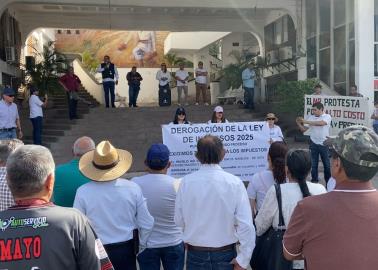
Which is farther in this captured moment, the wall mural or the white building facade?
the wall mural

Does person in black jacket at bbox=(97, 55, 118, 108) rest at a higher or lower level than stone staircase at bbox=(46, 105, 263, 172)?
higher

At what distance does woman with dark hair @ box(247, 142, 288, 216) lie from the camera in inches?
148

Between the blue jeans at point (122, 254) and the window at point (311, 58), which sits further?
the window at point (311, 58)

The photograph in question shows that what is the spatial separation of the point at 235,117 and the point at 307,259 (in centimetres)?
1456

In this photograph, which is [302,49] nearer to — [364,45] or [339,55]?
[339,55]

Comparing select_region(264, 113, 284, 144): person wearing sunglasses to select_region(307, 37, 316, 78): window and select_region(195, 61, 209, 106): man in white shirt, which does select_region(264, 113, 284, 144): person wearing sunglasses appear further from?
select_region(195, 61, 209, 106): man in white shirt

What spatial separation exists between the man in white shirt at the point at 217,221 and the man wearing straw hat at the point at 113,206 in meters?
0.38

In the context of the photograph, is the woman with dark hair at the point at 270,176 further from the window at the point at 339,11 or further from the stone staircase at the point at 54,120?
the window at the point at 339,11

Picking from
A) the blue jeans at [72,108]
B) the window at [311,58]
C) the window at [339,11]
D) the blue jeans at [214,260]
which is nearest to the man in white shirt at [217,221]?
the blue jeans at [214,260]

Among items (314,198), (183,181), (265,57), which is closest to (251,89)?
(265,57)

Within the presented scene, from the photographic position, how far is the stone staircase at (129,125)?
14.2 m

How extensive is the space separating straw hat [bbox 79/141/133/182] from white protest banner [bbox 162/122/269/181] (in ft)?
14.4

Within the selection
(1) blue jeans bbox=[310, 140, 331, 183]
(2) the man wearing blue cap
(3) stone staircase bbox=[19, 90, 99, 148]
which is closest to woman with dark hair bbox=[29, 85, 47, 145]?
(3) stone staircase bbox=[19, 90, 99, 148]

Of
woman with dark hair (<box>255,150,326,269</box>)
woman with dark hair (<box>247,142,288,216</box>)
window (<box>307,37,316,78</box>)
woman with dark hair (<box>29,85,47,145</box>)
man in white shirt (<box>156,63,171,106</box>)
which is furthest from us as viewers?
man in white shirt (<box>156,63,171,106</box>)
